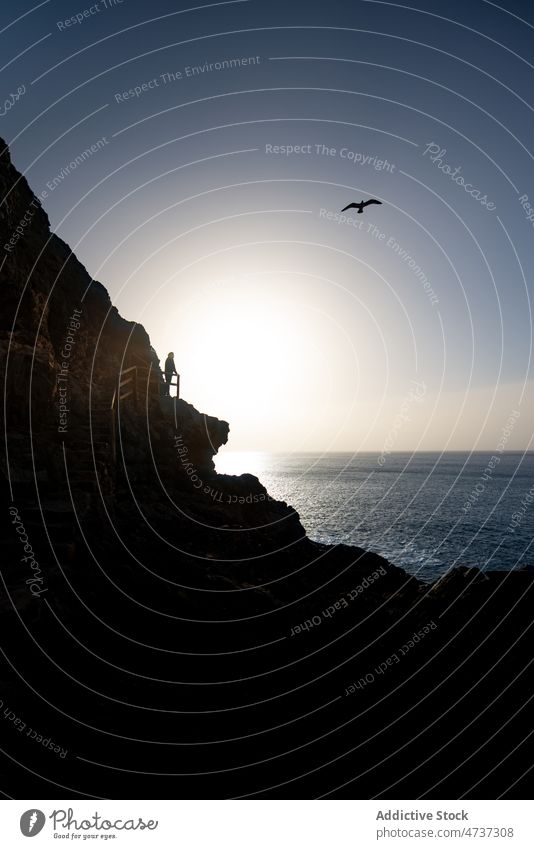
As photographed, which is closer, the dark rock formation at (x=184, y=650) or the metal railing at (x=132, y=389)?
the dark rock formation at (x=184, y=650)

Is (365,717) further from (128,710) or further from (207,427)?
(207,427)

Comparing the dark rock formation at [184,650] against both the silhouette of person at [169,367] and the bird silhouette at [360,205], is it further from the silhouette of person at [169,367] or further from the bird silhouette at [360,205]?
the bird silhouette at [360,205]

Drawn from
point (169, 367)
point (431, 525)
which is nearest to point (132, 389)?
point (169, 367)

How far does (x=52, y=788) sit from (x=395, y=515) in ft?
221

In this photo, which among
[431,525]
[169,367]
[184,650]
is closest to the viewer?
[184,650]

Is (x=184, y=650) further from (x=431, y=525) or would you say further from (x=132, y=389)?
(x=431, y=525)

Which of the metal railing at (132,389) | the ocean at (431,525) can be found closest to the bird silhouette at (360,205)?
the metal railing at (132,389)

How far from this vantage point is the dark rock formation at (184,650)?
8016 mm

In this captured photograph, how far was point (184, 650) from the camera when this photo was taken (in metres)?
11.0

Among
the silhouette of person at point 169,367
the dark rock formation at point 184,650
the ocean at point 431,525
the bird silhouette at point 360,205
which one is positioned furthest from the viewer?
the ocean at point 431,525

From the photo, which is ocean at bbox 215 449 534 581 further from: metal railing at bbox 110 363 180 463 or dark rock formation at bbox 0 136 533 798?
metal railing at bbox 110 363 180 463

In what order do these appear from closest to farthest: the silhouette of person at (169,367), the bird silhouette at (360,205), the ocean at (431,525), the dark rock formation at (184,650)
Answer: the dark rock formation at (184,650)
the bird silhouette at (360,205)
the silhouette of person at (169,367)
the ocean at (431,525)

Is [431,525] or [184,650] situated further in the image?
[431,525]

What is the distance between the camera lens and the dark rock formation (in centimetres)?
802
